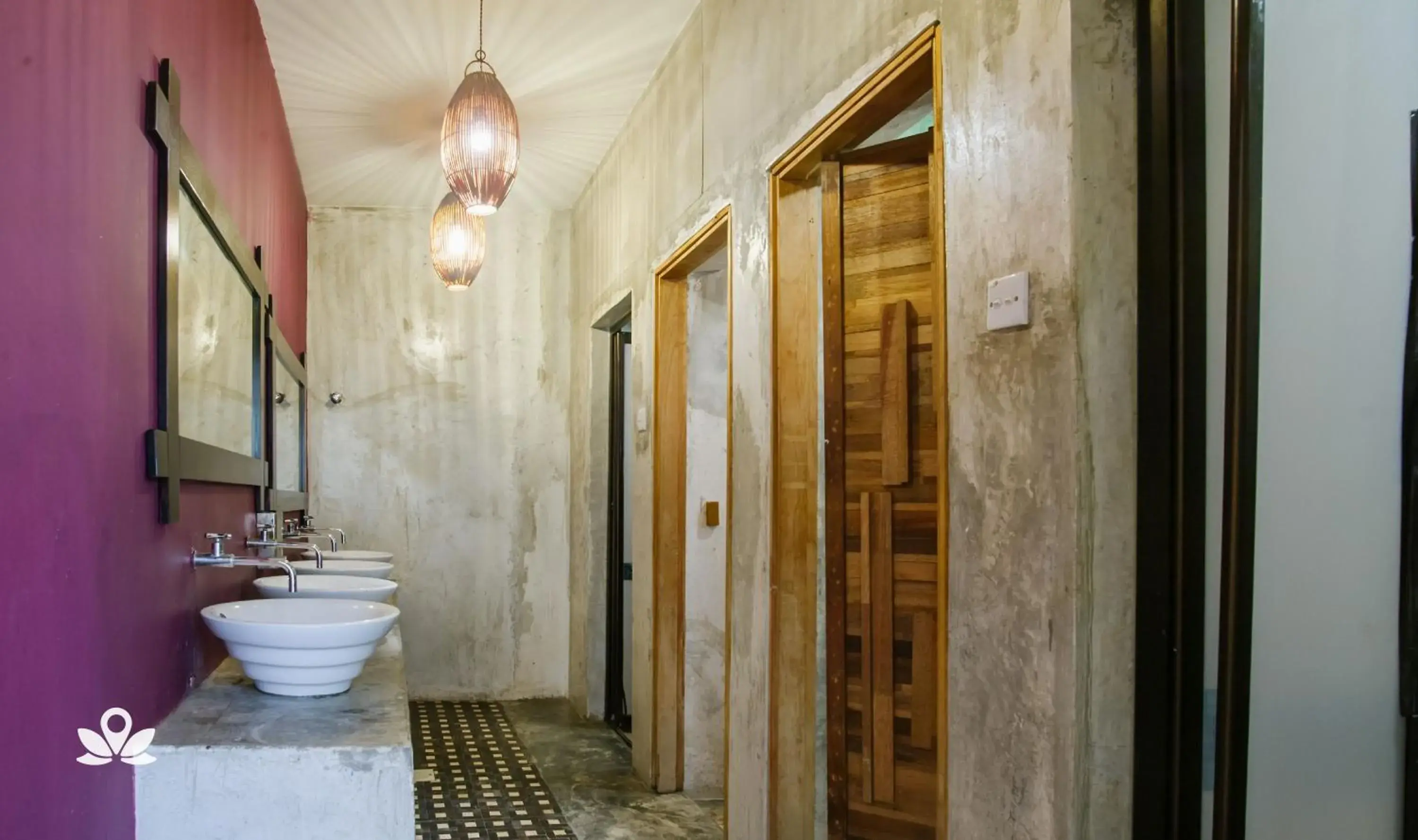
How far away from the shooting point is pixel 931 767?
90.7 inches

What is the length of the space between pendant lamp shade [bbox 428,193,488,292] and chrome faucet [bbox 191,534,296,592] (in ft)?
6.86

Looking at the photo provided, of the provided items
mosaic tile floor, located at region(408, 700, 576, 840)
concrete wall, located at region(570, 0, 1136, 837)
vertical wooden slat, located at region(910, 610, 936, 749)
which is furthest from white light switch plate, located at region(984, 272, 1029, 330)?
mosaic tile floor, located at region(408, 700, 576, 840)

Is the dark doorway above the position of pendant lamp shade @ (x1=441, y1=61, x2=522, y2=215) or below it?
below

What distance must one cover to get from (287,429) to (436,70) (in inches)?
65.5

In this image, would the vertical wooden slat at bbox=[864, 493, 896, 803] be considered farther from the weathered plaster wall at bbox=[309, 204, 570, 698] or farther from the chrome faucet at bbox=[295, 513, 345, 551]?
the weathered plaster wall at bbox=[309, 204, 570, 698]

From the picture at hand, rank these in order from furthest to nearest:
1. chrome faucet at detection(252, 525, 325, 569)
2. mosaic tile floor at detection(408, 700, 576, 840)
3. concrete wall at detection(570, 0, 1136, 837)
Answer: mosaic tile floor at detection(408, 700, 576, 840) → chrome faucet at detection(252, 525, 325, 569) → concrete wall at detection(570, 0, 1136, 837)

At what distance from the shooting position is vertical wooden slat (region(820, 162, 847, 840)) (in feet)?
7.78

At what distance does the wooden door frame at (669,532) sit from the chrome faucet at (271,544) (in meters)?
1.21

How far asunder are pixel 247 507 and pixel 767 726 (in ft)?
5.37

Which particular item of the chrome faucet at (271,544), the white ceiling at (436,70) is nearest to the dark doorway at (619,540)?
the white ceiling at (436,70)

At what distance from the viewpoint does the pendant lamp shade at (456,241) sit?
4.12 metres

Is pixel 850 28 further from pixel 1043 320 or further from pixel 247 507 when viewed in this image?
pixel 247 507

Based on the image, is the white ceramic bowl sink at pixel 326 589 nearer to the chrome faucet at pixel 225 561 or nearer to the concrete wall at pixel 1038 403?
the chrome faucet at pixel 225 561

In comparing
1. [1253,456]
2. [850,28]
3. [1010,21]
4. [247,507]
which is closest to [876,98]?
[850,28]
